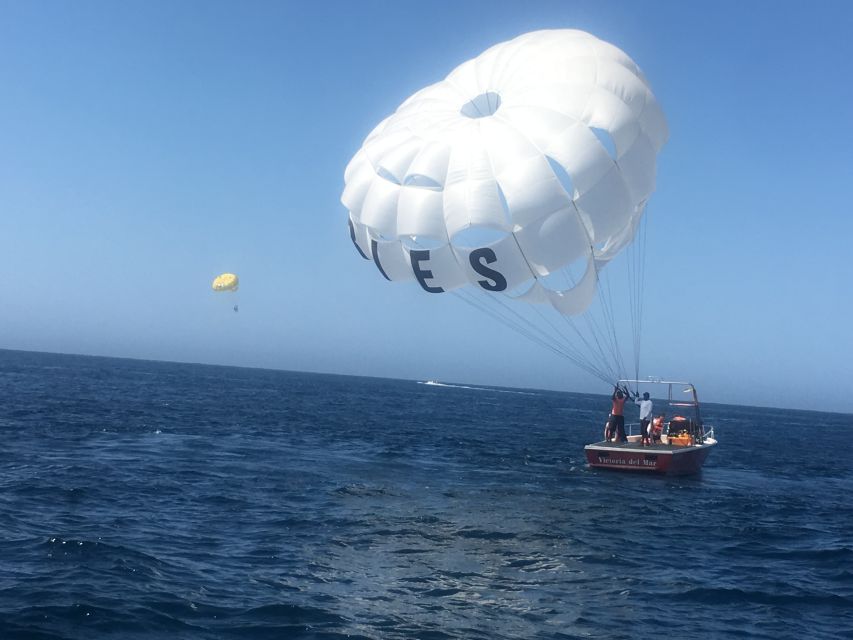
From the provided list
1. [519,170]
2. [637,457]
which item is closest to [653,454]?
[637,457]

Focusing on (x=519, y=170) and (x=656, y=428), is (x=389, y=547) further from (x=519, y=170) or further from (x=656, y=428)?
(x=656, y=428)

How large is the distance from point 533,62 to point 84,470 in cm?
1523

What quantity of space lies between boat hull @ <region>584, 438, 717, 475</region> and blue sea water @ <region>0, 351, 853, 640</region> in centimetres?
52

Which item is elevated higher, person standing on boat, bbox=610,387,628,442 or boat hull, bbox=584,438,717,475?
person standing on boat, bbox=610,387,628,442

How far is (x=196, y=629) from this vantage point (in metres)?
9.41

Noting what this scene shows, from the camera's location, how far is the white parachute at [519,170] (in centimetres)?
1574

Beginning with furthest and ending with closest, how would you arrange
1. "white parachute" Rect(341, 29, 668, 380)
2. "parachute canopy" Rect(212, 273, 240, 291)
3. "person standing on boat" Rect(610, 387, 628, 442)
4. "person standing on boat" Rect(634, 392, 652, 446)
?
"parachute canopy" Rect(212, 273, 240, 291), "person standing on boat" Rect(634, 392, 652, 446), "person standing on boat" Rect(610, 387, 628, 442), "white parachute" Rect(341, 29, 668, 380)

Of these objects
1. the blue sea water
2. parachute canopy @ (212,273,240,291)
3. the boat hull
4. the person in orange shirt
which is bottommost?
the blue sea water

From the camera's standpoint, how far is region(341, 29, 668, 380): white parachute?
15.7 m

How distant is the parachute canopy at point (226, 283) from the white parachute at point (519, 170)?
22.9 metres

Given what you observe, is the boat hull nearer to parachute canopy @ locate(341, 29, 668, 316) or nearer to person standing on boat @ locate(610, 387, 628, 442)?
person standing on boat @ locate(610, 387, 628, 442)

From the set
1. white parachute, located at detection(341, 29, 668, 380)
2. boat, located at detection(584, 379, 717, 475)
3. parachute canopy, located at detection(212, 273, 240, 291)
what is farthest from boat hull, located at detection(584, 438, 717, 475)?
parachute canopy, located at detection(212, 273, 240, 291)

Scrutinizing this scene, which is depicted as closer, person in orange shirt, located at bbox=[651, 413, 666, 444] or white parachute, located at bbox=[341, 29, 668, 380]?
white parachute, located at bbox=[341, 29, 668, 380]

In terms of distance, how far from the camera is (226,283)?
3975 centimetres
